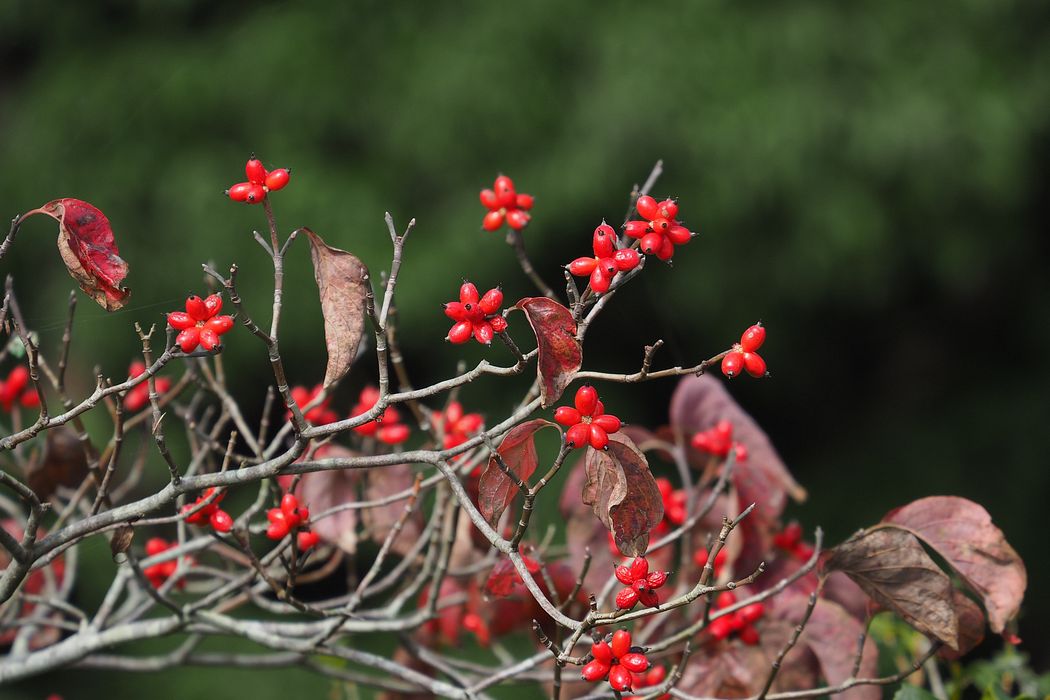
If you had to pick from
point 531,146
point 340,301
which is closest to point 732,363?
point 340,301

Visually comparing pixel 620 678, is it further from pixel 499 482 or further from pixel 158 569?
pixel 158 569

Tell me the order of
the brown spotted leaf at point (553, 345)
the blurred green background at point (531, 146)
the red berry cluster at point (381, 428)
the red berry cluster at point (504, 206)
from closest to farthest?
1. the brown spotted leaf at point (553, 345)
2. the red berry cluster at point (504, 206)
3. the red berry cluster at point (381, 428)
4. the blurred green background at point (531, 146)

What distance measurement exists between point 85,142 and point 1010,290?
3.16 m

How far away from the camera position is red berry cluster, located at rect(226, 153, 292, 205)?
2.22ft

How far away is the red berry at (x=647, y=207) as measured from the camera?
0.66 m

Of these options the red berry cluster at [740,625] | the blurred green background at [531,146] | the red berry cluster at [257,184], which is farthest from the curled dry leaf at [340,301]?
the blurred green background at [531,146]

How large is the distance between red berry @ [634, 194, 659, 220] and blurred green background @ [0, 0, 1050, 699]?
6.75 ft

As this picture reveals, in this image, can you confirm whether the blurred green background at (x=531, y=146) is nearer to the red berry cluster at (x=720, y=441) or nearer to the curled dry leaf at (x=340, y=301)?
the red berry cluster at (x=720, y=441)

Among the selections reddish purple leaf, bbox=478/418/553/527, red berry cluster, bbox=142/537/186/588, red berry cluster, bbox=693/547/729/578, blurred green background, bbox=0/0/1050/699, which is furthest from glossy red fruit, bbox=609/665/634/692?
blurred green background, bbox=0/0/1050/699

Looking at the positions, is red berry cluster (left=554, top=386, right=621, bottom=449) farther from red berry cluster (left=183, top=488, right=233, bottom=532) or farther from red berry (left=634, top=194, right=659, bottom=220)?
red berry cluster (left=183, top=488, right=233, bottom=532)

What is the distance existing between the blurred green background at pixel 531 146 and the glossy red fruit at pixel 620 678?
2146 millimetres

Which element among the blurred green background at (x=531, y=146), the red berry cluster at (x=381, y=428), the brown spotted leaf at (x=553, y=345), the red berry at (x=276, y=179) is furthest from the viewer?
the blurred green background at (x=531, y=146)

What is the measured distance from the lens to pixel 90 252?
644 mm

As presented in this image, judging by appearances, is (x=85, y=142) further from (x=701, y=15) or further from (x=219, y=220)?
(x=701, y=15)
